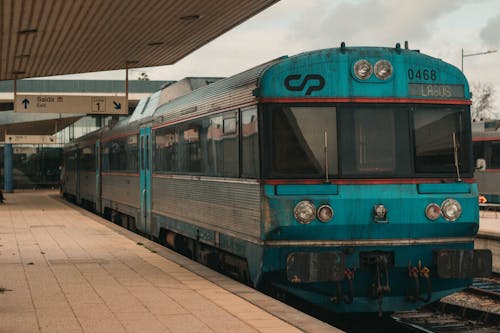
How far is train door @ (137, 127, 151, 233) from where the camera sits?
16516 mm

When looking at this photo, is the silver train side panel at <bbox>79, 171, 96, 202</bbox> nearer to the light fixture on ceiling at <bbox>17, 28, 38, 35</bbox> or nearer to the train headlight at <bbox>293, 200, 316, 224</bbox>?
the light fixture on ceiling at <bbox>17, 28, 38, 35</bbox>

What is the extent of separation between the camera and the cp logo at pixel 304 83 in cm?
929

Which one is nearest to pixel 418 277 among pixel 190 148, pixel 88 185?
pixel 190 148

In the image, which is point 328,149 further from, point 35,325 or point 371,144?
point 35,325

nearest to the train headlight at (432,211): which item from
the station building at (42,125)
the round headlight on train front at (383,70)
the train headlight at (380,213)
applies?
the train headlight at (380,213)

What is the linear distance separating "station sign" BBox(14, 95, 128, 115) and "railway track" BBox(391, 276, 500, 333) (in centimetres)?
1316

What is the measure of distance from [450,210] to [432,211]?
20cm

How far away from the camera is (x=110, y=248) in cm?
1540

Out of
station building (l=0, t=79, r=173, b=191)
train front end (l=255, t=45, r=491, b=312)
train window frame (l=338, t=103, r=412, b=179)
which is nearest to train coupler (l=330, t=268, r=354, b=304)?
train front end (l=255, t=45, r=491, b=312)

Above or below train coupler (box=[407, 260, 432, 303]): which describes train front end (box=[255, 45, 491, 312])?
above

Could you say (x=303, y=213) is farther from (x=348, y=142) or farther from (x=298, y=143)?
(x=348, y=142)

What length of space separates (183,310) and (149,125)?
8234 mm

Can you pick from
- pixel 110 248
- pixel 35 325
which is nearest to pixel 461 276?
pixel 35 325

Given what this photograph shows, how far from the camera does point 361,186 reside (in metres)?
9.22
